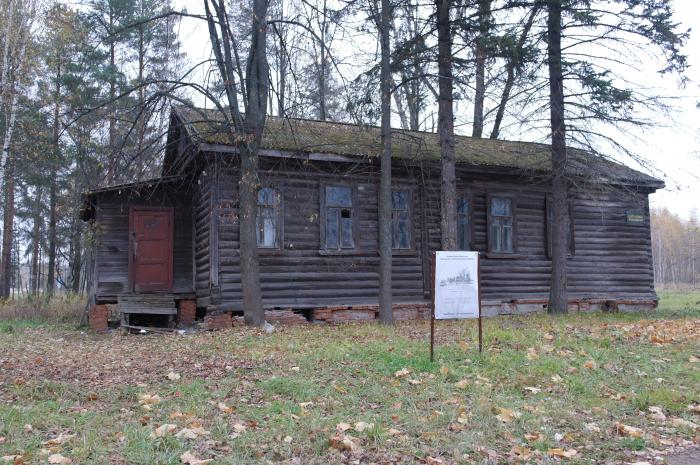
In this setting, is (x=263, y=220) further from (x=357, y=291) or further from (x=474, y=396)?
(x=474, y=396)

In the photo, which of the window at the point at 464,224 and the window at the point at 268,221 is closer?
the window at the point at 268,221

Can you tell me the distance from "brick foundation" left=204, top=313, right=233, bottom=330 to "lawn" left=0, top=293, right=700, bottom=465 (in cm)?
345

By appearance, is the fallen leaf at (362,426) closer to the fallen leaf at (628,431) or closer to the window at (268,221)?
the fallen leaf at (628,431)

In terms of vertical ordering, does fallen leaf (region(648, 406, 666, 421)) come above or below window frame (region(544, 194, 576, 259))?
below

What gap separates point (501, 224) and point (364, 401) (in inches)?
491

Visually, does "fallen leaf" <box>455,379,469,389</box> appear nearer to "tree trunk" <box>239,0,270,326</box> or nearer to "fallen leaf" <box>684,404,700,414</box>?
Result: "fallen leaf" <box>684,404,700,414</box>

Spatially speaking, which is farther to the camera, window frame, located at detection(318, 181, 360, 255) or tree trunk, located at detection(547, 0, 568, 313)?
window frame, located at detection(318, 181, 360, 255)

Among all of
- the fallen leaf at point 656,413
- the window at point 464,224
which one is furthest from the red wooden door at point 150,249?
the fallen leaf at point 656,413

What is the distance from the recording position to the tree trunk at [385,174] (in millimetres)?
13250

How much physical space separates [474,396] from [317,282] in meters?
9.03

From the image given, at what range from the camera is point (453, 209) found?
46.5 feet

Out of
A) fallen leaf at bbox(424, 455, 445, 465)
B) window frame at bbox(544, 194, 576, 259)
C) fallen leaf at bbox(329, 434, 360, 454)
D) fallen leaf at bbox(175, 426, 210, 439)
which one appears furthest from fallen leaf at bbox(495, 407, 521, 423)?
window frame at bbox(544, 194, 576, 259)

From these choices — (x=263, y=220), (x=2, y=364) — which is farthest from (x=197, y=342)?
(x=263, y=220)

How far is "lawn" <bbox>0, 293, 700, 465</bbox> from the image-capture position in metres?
4.83
